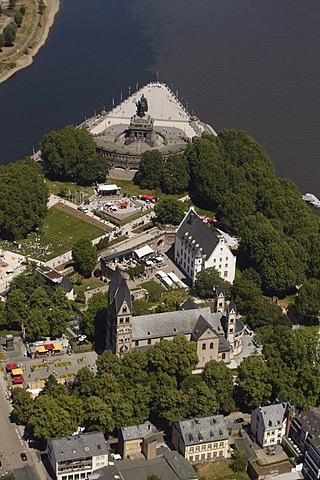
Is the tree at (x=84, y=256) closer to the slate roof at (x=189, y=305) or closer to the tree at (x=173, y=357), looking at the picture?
the slate roof at (x=189, y=305)

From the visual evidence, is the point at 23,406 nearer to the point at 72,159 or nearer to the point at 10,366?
the point at 10,366

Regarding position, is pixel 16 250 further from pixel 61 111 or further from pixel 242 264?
→ pixel 61 111

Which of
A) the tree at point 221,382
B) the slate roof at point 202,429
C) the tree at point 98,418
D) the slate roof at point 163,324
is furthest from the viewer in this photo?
Answer: the slate roof at point 163,324

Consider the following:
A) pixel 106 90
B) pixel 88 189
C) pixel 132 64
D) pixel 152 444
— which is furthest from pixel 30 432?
pixel 132 64

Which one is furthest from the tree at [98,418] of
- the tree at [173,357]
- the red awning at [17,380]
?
the red awning at [17,380]

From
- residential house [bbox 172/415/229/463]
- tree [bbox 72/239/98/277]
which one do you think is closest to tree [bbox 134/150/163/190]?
tree [bbox 72/239/98/277]

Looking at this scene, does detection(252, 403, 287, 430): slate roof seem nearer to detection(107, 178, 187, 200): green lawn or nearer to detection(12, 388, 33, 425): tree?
detection(12, 388, 33, 425): tree

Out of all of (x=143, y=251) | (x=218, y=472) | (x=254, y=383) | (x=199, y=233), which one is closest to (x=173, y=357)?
(x=254, y=383)
